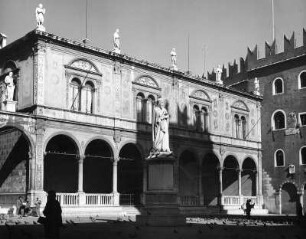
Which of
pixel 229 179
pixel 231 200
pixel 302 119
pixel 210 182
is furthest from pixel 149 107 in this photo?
pixel 302 119

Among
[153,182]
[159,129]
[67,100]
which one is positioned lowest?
[153,182]

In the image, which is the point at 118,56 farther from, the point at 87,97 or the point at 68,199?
the point at 68,199

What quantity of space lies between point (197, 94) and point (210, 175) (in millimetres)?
6774

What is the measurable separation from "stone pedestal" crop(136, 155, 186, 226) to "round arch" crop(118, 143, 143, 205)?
45.5 feet

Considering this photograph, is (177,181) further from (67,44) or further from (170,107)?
(67,44)

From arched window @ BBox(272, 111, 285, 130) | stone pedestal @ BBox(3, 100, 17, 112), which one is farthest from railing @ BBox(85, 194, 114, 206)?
arched window @ BBox(272, 111, 285, 130)

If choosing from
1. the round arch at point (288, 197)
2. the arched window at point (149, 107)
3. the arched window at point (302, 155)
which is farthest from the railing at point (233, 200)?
the arched window at point (149, 107)

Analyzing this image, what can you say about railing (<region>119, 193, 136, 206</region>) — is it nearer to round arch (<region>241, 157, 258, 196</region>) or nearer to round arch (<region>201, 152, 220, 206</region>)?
round arch (<region>201, 152, 220, 206</region>)

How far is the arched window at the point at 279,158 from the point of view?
3986 cm

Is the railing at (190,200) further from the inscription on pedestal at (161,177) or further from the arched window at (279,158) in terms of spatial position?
the inscription on pedestal at (161,177)

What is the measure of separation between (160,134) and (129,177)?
49.7 ft

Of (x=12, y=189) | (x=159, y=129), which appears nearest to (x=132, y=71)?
(x=12, y=189)

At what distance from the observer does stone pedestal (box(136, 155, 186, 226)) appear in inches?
652

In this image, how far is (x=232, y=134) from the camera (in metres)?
37.7
